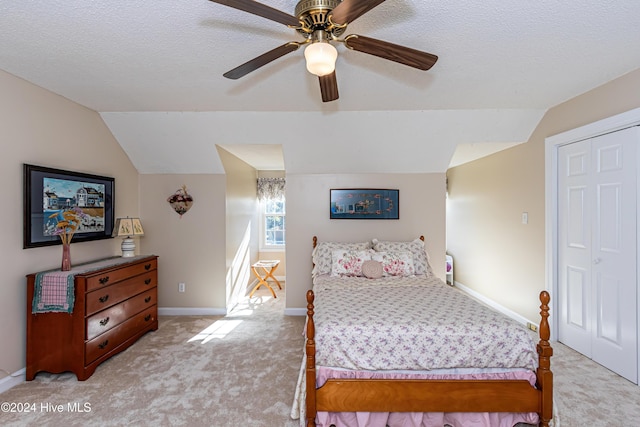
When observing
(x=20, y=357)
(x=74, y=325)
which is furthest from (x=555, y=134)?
(x=20, y=357)

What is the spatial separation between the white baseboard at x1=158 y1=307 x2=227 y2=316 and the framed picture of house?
1.28m

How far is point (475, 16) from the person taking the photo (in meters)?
1.74

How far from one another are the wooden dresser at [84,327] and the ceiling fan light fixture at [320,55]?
8.22ft

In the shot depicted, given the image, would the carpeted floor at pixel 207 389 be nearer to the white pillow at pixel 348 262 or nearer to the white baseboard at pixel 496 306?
the white baseboard at pixel 496 306

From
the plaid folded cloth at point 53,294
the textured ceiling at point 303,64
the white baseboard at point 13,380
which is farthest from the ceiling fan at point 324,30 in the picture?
the white baseboard at point 13,380

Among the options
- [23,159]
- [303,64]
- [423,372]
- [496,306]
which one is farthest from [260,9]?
[496,306]

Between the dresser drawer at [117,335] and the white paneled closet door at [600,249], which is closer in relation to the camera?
the white paneled closet door at [600,249]

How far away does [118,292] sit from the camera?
297cm

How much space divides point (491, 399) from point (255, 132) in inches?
129

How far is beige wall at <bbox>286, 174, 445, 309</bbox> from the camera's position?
13.7 feet

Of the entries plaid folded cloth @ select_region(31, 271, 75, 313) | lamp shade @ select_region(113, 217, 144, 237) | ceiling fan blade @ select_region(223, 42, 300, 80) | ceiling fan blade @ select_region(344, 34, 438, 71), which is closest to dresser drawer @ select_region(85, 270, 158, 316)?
plaid folded cloth @ select_region(31, 271, 75, 313)

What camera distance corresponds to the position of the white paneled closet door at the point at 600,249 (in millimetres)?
2523

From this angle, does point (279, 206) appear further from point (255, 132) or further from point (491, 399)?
point (491, 399)

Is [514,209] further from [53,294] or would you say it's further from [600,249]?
[53,294]
